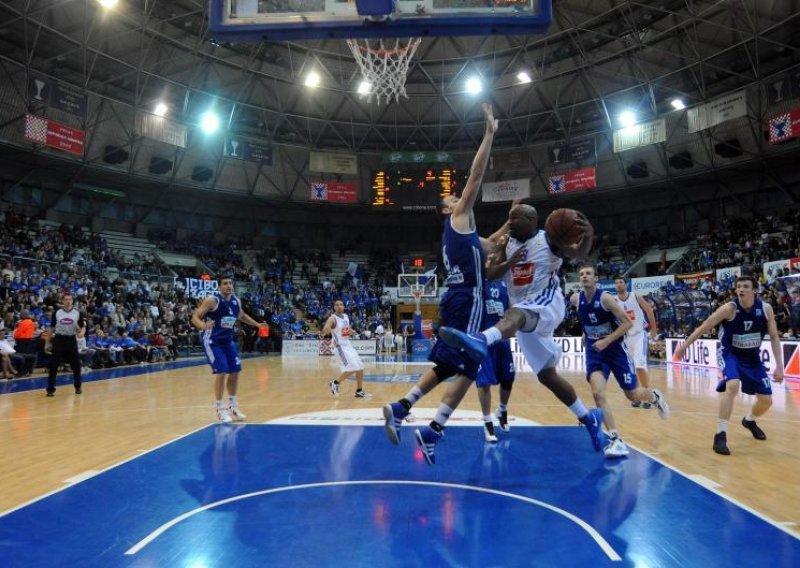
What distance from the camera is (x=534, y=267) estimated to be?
4836 millimetres

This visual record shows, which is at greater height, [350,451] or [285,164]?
[285,164]

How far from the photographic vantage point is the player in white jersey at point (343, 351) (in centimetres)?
1070

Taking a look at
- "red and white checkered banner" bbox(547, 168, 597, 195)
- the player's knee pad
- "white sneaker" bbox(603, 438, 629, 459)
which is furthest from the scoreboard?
the player's knee pad

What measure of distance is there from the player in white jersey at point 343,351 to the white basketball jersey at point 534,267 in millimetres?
6127

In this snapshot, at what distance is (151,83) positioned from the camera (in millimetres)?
28594

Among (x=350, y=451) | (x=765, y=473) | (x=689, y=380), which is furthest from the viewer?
(x=689, y=380)

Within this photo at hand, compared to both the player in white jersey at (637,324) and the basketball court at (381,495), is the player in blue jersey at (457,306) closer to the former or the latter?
the basketball court at (381,495)

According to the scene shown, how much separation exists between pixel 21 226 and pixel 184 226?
1114 centimetres

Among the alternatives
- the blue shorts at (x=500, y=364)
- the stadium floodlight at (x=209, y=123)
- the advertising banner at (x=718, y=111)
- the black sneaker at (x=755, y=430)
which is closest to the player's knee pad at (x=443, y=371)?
the blue shorts at (x=500, y=364)

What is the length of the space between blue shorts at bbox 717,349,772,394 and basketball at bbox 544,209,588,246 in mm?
2940

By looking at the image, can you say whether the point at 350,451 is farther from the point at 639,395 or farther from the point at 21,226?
the point at 21,226

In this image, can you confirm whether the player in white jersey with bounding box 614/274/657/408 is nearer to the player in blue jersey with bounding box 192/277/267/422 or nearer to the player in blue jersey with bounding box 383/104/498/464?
the player in blue jersey with bounding box 383/104/498/464

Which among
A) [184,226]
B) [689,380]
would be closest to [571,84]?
[689,380]

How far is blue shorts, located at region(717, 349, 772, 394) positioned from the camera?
610 centimetres
